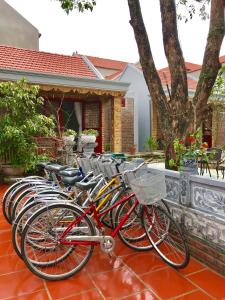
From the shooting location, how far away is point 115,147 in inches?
360

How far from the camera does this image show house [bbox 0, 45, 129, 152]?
310 inches

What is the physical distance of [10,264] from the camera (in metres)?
2.90

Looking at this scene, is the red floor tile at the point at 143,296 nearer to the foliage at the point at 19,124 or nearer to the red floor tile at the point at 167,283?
the red floor tile at the point at 167,283

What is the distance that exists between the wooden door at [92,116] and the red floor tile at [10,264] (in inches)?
274

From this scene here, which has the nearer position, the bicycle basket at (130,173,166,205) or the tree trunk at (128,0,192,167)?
the bicycle basket at (130,173,166,205)

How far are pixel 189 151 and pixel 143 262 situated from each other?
133 cm

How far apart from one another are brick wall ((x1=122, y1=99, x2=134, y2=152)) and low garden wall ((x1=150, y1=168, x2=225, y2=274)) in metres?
8.60

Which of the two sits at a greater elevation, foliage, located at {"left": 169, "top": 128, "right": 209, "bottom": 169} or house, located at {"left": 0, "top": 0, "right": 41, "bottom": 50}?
house, located at {"left": 0, "top": 0, "right": 41, "bottom": 50}

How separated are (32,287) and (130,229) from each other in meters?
1.28

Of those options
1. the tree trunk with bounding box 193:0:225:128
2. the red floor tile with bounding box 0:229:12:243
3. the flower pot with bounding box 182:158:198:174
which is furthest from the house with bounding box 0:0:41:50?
the flower pot with bounding box 182:158:198:174

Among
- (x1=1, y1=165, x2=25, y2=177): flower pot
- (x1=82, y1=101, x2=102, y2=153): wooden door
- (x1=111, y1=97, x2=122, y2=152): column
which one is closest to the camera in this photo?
(x1=1, y1=165, x2=25, y2=177): flower pot

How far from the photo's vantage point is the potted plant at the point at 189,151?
3023 millimetres

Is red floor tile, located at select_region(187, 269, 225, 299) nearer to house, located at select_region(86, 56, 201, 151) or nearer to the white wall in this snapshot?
house, located at select_region(86, 56, 201, 151)

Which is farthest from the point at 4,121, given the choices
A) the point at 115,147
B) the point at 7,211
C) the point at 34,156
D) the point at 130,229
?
the point at 130,229
